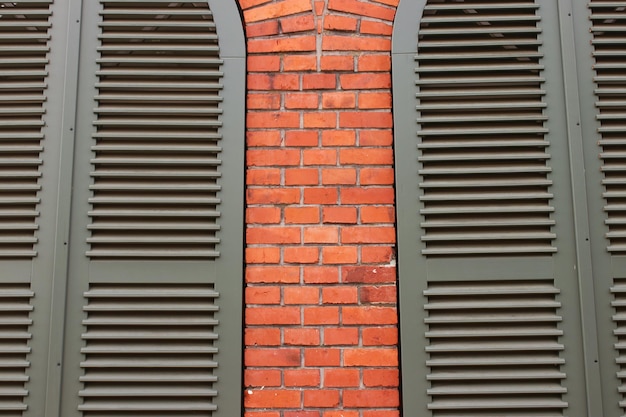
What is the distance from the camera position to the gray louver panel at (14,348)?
2225 mm

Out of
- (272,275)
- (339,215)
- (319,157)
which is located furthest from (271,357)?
(319,157)

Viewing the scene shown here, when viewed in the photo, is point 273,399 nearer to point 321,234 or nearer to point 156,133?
point 321,234

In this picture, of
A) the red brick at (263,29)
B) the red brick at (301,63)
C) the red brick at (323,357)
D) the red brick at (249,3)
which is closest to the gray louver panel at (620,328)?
the red brick at (323,357)

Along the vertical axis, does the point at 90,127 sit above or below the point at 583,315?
above

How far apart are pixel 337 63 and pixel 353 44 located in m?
0.11

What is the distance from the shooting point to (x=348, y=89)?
2344 millimetres

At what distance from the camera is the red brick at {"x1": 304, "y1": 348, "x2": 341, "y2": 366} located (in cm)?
221

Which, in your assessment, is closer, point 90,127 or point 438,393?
point 438,393

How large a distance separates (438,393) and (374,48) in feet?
4.94

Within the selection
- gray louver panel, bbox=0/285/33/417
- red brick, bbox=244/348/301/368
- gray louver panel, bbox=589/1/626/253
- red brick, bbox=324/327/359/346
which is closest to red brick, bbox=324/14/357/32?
gray louver panel, bbox=589/1/626/253

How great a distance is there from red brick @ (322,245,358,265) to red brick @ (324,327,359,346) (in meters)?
0.28

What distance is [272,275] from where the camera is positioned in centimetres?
225

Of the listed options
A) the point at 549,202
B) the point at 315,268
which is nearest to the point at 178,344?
the point at 315,268

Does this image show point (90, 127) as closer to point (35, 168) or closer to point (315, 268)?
point (35, 168)
